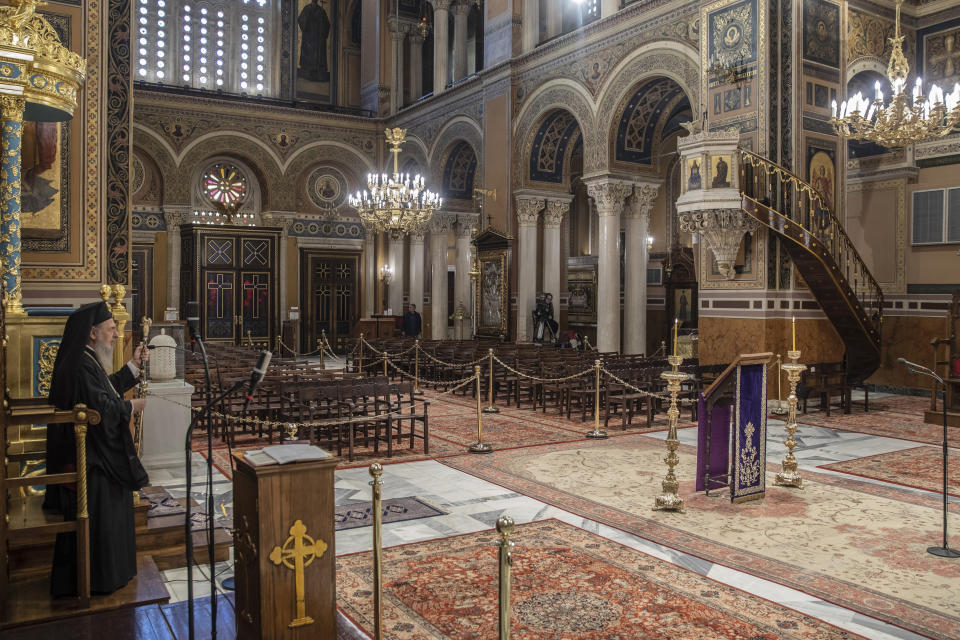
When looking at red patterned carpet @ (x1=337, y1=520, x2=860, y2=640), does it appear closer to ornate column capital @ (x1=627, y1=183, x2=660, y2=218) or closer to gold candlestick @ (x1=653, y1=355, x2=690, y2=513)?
gold candlestick @ (x1=653, y1=355, x2=690, y2=513)

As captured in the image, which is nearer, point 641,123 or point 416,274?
point 641,123

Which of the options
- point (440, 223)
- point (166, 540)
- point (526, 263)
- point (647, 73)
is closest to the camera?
point (166, 540)

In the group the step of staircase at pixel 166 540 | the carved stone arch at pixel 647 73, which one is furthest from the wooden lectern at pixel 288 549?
the carved stone arch at pixel 647 73

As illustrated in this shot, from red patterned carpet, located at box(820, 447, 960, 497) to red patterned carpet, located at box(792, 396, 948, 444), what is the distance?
1.00 metres

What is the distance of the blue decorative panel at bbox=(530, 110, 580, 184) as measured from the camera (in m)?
18.5

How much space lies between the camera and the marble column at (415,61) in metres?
25.2

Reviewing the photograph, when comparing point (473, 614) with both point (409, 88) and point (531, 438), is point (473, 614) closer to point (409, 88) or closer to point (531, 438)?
point (531, 438)

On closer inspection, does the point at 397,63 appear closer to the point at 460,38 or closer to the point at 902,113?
the point at 460,38

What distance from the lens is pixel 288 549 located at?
329 cm

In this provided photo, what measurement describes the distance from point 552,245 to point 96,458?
1582cm

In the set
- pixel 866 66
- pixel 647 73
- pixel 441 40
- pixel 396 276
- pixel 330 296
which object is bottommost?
pixel 330 296

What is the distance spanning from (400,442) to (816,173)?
320 inches

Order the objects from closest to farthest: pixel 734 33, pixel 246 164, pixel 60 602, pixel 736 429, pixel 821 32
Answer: pixel 60 602, pixel 736 429, pixel 821 32, pixel 734 33, pixel 246 164

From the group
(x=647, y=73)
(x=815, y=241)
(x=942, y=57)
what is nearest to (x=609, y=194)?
(x=647, y=73)
